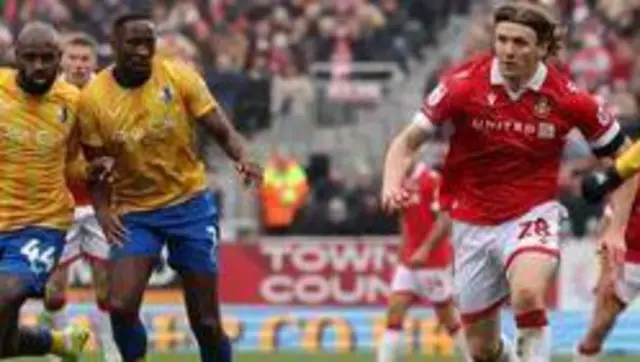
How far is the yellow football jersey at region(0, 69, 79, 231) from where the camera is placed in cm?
1591

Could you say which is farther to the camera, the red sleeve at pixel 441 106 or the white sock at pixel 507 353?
the white sock at pixel 507 353

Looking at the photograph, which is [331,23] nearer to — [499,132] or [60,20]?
[60,20]

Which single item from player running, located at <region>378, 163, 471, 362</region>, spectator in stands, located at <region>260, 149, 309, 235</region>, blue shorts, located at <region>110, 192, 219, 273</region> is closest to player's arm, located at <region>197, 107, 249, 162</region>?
blue shorts, located at <region>110, 192, 219, 273</region>

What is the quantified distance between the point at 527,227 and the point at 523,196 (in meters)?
0.19

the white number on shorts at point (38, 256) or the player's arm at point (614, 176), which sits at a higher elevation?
the player's arm at point (614, 176)

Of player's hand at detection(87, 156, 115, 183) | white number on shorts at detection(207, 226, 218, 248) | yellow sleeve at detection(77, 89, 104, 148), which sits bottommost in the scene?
white number on shorts at detection(207, 226, 218, 248)

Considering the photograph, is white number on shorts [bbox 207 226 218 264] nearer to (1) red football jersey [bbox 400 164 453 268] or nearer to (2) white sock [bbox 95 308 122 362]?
(2) white sock [bbox 95 308 122 362]

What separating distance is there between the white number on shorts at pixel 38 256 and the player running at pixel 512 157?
2320 millimetres

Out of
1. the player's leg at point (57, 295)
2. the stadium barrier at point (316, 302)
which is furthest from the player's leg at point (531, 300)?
the stadium barrier at point (316, 302)

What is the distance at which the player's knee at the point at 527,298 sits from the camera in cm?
1491

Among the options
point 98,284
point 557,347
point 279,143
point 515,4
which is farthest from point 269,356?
point 515,4

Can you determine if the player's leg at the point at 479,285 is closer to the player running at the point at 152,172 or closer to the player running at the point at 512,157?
the player running at the point at 512,157

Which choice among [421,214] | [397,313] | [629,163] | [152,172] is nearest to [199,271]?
[152,172]

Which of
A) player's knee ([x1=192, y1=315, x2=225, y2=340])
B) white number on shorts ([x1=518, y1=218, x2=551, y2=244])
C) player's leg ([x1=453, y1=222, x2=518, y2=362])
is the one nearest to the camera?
white number on shorts ([x1=518, y1=218, x2=551, y2=244])
